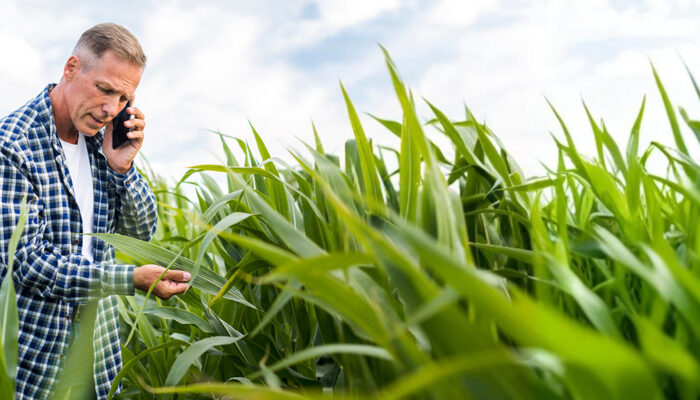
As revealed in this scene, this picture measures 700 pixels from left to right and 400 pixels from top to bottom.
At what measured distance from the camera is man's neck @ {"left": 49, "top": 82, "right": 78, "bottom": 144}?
149cm

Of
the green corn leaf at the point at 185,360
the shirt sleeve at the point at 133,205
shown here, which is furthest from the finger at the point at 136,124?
the green corn leaf at the point at 185,360

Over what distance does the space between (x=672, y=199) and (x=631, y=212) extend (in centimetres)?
26

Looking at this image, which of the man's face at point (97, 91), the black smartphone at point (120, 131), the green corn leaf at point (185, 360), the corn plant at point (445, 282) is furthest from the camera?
the black smartphone at point (120, 131)

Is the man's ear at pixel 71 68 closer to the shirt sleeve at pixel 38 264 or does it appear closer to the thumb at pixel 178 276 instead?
the shirt sleeve at pixel 38 264

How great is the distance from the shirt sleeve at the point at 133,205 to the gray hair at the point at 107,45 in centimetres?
29

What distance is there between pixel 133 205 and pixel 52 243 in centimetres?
22

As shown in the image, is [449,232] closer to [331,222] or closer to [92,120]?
[331,222]

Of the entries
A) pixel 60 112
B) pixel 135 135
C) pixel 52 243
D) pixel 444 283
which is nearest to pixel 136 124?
pixel 135 135

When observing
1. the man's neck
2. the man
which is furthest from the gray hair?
the man's neck

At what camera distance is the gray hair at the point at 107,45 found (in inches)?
56.9

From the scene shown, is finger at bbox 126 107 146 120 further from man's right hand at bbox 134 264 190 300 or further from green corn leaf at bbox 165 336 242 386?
green corn leaf at bbox 165 336 242 386

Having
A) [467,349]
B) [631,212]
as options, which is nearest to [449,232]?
[467,349]

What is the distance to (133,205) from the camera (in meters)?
1.52

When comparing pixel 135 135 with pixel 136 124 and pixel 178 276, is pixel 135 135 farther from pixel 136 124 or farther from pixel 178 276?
pixel 178 276
